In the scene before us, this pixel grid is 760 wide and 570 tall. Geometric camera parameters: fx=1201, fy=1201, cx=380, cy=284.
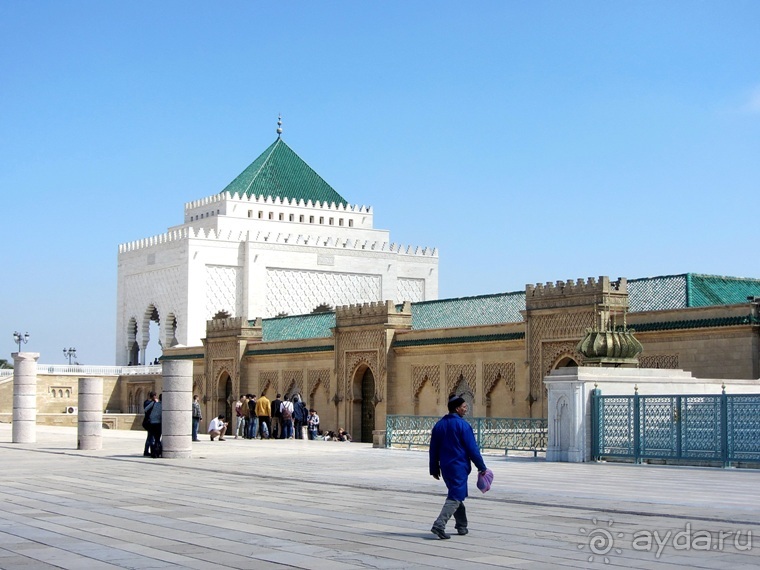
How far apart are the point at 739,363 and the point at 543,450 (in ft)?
16.7

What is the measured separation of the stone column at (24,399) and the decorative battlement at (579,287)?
411 inches

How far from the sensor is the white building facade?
4644cm

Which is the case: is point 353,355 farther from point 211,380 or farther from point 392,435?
point 392,435

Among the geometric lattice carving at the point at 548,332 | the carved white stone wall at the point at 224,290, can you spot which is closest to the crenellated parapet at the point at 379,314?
the geometric lattice carving at the point at 548,332

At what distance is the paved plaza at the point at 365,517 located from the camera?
7.11 metres

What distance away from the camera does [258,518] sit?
9.20m

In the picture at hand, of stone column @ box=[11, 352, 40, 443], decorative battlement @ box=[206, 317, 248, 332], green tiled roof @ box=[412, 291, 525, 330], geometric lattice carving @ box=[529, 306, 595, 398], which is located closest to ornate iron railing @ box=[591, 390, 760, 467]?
geometric lattice carving @ box=[529, 306, 595, 398]

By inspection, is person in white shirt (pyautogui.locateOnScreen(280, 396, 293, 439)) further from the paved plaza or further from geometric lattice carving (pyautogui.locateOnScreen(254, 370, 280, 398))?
the paved plaza

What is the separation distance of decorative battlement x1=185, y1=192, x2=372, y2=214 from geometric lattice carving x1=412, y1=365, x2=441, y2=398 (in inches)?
821

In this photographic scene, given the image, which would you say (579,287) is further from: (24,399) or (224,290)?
(224,290)

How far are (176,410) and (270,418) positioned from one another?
9.81 m

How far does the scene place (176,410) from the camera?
715 inches

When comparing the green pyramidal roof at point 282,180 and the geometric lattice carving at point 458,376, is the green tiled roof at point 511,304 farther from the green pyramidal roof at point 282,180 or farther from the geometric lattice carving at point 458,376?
the green pyramidal roof at point 282,180

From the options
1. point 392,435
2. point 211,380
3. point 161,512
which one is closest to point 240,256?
point 211,380
